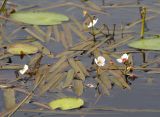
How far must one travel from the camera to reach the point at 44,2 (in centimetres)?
368

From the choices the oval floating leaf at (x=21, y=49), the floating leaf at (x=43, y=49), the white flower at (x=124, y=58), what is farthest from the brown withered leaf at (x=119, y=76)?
the oval floating leaf at (x=21, y=49)

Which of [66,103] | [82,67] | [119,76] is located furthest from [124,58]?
[66,103]

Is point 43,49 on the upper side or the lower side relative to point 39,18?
lower

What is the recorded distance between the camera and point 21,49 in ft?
9.73

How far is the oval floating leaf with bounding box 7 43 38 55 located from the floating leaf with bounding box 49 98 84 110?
1.98 feet

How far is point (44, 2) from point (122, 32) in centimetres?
77

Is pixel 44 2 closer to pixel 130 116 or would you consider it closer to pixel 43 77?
pixel 43 77

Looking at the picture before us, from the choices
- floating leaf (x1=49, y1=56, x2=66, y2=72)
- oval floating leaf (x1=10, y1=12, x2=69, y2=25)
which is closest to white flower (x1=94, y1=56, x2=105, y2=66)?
floating leaf (x1=49, y1=56, x2=66, y2=72)

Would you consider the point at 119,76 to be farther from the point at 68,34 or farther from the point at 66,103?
the point at 68,34

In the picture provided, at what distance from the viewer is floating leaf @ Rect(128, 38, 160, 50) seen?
2.99 meters

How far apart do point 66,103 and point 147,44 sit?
2.78 ft

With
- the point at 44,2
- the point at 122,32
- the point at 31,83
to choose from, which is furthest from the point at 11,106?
the point at 44,2

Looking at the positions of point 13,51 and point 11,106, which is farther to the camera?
point 13,51

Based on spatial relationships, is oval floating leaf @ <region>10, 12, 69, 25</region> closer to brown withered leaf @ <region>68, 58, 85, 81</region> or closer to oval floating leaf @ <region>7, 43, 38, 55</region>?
oval floating leaf @ <region>7, 43, 38, 55</region>
